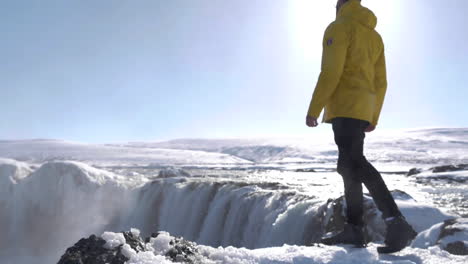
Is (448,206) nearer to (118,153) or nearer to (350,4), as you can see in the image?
(350,4)

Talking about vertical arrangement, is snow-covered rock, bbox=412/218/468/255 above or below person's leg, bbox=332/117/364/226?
below

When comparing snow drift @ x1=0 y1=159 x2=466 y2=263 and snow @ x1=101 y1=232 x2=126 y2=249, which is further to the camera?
snow drift @ x1=0 y1=159 x2=466 y2=263

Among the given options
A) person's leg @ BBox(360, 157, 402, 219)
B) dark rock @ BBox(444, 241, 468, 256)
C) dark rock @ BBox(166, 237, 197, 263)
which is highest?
person's leg @ BBox(360, 157, 402, 219)

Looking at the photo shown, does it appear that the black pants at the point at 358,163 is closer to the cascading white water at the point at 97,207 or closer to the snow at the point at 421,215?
the snow at the point at 421,215

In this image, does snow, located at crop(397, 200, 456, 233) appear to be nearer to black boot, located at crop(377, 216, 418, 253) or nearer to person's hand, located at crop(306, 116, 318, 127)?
black boot, located at crop(377, 216, 418, 253)

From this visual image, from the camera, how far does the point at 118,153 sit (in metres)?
152

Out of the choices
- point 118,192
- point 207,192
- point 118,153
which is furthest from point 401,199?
point 118,153

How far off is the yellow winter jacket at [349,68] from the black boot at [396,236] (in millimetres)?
869

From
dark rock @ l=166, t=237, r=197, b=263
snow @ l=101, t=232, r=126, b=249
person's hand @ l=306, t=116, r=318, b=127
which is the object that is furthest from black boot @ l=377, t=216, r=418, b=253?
snow @ l=101, t=232, r=126, b=249

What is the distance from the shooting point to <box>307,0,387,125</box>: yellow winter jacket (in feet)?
10.6

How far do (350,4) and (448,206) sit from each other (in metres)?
13.1

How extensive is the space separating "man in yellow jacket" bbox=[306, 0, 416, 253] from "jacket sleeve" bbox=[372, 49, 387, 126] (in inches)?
7.0

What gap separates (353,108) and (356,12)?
0.84 m

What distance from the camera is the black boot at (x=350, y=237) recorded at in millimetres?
3396
